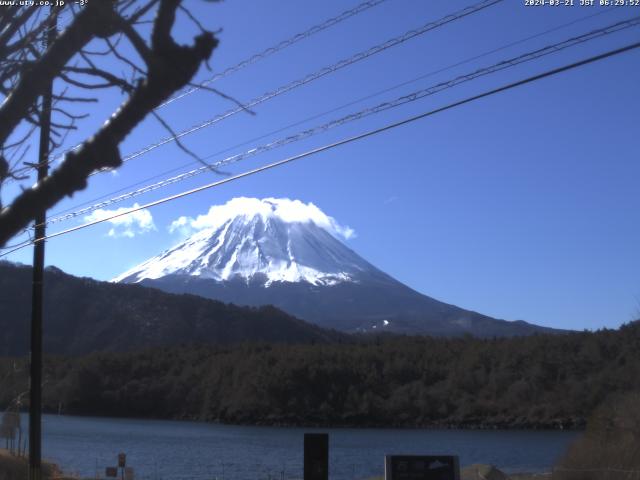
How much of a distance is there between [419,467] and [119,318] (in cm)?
10353

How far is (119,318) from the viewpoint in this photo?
113062 millimetres

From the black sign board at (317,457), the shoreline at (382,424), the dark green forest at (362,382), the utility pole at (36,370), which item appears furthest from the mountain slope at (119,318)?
the black sign board at (317,457)

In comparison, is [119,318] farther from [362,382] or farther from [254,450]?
[254,450]

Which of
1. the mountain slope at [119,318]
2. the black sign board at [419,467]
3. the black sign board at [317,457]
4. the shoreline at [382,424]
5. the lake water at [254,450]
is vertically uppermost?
the mountain slope at [119,318]

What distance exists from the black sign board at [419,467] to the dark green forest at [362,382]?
1942 inches

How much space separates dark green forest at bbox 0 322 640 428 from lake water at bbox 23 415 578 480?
5.07 meters

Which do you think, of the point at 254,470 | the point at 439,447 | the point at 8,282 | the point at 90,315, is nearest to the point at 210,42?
the point at 254,470

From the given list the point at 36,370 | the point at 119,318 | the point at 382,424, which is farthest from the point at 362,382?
the point at 36,370

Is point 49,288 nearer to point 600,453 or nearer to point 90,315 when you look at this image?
point 90,315

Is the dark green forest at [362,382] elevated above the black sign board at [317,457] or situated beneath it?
situated beneath

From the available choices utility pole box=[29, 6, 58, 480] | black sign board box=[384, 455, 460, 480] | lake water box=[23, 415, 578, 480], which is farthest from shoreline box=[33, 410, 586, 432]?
black sign board box=[384, 455, 460, 480]

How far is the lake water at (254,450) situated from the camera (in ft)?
102

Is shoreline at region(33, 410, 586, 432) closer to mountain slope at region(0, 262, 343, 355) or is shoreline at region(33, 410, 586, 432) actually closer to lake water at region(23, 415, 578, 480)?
lake water at region(23, 415, 578, 480)

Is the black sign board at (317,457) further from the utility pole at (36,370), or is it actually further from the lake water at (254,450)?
the lake water at (254,450)
